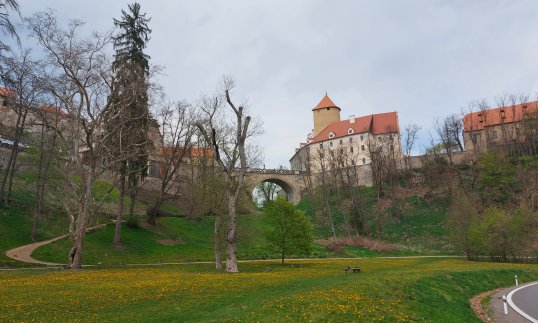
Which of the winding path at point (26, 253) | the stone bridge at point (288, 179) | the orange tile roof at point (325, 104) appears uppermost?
the orange tile roof at point (325, 104)

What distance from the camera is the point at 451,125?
70.1 metres

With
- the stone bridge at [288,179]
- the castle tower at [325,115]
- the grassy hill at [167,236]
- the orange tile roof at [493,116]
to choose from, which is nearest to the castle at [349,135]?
the castle tower at [325,115]

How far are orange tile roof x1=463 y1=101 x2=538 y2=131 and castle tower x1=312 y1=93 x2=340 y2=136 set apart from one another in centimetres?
3445

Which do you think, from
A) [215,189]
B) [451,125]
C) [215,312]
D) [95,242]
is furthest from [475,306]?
[451,125]

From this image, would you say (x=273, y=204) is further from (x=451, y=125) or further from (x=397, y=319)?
(x=451, y=125)

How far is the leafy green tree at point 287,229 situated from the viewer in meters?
30.4

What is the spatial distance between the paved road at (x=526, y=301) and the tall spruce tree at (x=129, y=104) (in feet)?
67.9

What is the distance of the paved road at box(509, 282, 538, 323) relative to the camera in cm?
1368

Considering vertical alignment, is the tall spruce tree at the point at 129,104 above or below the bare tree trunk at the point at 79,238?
above

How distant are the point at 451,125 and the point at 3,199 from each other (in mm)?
66664

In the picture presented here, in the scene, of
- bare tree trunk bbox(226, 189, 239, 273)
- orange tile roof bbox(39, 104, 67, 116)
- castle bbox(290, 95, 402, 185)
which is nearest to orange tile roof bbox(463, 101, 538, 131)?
castle bbox(290, 95, 402, 185)

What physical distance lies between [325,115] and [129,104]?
8338 cm

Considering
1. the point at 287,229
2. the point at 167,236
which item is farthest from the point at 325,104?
the point at 287,229

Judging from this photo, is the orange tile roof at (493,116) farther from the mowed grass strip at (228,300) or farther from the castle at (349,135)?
the mowed grass strip at (228,300)
